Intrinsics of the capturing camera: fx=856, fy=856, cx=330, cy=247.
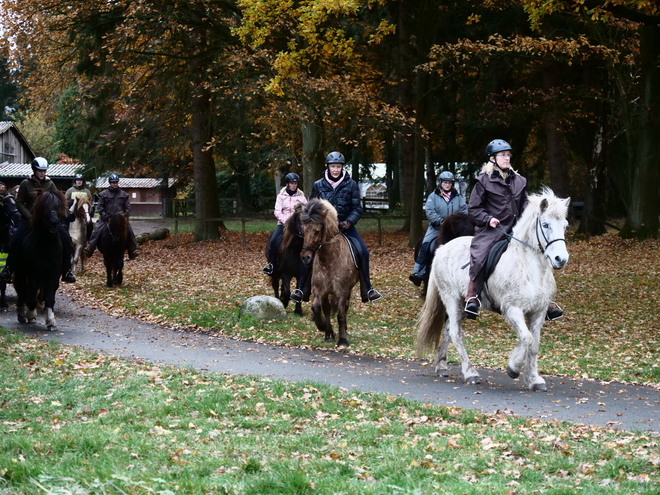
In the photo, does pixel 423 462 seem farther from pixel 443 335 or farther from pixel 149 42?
pixel 149 42

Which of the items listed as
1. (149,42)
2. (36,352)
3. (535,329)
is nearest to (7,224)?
(36,352)

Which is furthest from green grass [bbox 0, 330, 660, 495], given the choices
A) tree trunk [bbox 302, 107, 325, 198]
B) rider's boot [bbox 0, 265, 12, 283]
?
tree trunk [bbox 302, 107, 325, 198]

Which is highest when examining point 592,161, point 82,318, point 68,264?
point 592,161

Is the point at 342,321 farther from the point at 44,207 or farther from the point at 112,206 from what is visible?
the point at 112,206

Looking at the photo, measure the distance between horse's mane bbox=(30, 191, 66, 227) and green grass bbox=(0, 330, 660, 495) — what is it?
477 centimetres

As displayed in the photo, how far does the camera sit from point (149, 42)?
31500 millimetres

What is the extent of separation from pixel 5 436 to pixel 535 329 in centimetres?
569

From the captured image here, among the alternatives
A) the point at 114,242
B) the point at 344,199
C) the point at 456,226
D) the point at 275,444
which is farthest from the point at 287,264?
the point at 275,444

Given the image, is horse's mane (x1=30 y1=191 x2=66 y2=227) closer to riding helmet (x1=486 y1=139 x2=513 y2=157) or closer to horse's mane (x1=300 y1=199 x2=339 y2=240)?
horse's mane (x1=300 y1=199 x2=339 y2=240)

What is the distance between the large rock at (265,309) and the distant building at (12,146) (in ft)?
201

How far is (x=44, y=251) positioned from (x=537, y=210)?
341 inches

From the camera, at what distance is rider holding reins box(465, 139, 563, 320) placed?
9930mm

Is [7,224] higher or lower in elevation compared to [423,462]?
higher

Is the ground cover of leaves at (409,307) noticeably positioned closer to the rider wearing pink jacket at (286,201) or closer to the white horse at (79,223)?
the white horse at (79,223)
